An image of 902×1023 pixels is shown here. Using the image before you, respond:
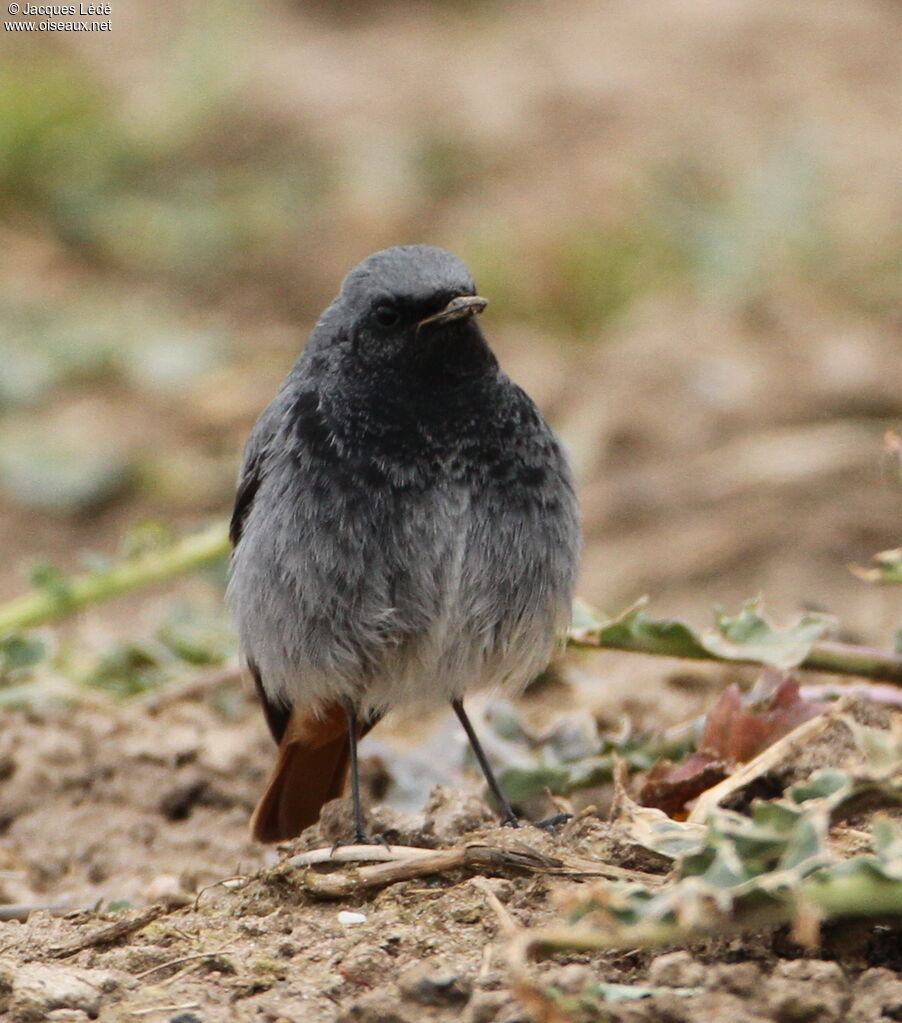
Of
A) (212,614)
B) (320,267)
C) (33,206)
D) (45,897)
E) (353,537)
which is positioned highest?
(33,206)

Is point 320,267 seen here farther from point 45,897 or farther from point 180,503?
point 45,897

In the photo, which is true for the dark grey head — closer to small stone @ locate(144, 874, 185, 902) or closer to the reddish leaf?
the reddish leaf

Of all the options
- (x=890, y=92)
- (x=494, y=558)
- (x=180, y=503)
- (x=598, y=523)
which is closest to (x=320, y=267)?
(x=180, y=503)

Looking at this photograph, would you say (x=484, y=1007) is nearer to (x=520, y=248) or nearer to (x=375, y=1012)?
(x=375, y=1012)

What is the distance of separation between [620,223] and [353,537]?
649cm

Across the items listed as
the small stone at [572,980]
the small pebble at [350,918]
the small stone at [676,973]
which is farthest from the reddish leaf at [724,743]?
the small stone at [572,980]

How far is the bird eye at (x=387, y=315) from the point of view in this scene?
446 cm

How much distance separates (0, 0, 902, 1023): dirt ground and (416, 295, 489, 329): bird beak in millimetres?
1289

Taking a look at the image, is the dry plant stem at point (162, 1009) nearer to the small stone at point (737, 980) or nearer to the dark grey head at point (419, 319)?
the small stone at point (737, 980)

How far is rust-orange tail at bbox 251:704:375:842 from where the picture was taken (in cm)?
464

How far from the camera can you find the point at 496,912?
3350 mm

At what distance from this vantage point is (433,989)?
2.92 meters

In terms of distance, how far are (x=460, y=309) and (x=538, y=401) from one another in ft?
12.5

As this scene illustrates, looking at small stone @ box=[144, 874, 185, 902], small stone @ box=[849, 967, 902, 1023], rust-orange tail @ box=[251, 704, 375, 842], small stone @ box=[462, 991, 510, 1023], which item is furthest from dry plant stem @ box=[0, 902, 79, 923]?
small stone @ box=[849, 967, 902, 1023]
